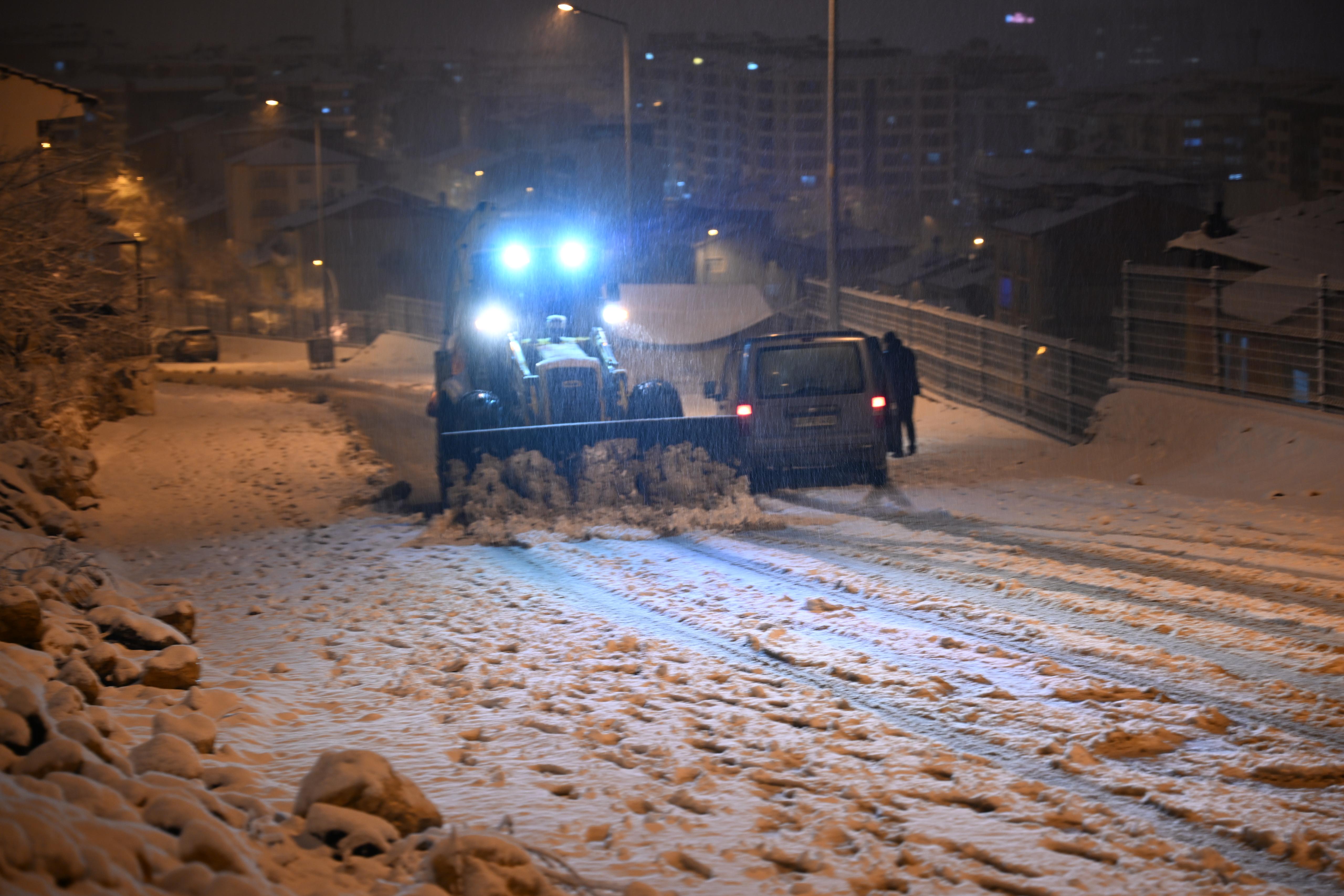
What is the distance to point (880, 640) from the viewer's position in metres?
7.49

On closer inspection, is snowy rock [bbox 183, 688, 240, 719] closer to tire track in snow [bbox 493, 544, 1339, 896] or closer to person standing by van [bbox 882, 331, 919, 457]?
tire track in snow [bbox 493, 544, 1339, 896]

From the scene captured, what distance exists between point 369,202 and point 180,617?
60.3m

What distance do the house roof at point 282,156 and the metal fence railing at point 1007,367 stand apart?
187 feet

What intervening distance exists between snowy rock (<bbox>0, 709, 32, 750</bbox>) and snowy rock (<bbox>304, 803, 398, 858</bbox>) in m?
1.12

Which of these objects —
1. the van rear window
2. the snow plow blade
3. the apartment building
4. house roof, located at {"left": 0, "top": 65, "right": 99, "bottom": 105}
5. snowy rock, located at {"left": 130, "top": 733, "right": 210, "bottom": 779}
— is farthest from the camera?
the apartment building

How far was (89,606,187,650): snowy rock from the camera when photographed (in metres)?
7.08

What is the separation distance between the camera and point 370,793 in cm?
471

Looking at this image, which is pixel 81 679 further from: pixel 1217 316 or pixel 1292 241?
pixel 1292 241

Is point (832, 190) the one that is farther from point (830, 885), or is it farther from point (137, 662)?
point (830, 885)

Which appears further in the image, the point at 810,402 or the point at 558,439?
the point at 810,402

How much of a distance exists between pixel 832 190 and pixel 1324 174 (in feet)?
218

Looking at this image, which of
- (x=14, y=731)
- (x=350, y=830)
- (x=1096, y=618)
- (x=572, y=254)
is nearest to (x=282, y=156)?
(x=572, y=254)

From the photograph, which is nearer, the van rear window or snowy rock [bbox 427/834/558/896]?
snowy rock [bbox 427/834/558/896]

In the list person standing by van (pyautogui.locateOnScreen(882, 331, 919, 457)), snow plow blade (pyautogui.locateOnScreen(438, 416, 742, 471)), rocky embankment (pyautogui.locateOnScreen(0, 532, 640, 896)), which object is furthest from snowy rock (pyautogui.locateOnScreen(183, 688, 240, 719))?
person standing by van (pyautogui.locateOnScreen(882, 331, 919, 457))
